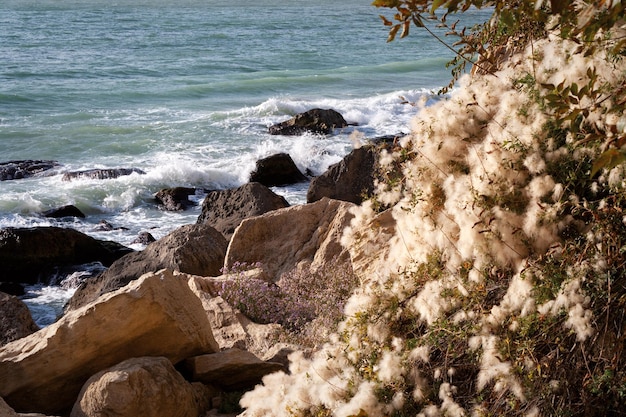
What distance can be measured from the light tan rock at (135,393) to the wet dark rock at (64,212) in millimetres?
11181

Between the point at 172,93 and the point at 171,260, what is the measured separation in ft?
65.3

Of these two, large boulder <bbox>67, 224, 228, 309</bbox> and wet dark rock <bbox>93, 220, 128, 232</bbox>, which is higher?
large boulder <bbox>67, 224, 228, 309</bbox>

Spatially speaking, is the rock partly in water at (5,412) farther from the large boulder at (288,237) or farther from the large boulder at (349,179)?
the large boulder at (349,179)

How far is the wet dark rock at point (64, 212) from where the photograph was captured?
620 inches

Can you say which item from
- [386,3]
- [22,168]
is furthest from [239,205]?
[386,3]

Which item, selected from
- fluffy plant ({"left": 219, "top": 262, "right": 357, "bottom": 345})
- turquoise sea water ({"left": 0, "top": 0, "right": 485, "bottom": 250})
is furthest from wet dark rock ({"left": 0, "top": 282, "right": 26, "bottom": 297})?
fluffy plant ({"left": 219, "top": 262, "right": 357, "bottom": 345})

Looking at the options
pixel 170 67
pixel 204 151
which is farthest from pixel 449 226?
pixel 170 67

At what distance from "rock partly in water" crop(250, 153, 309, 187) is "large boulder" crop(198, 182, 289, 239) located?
4704 millimetres

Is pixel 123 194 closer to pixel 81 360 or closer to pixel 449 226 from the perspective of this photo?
pixel 81 360

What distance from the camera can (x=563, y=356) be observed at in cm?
358

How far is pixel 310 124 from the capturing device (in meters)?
22.8

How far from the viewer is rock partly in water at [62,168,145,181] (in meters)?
18.1

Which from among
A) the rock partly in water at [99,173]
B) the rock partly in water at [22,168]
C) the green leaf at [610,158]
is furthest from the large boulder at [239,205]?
the green leaf at [610,158]

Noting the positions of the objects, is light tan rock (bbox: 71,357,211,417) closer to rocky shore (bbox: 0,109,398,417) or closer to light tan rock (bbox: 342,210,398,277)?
rocky shore (bbox: 0,109,398,417)
